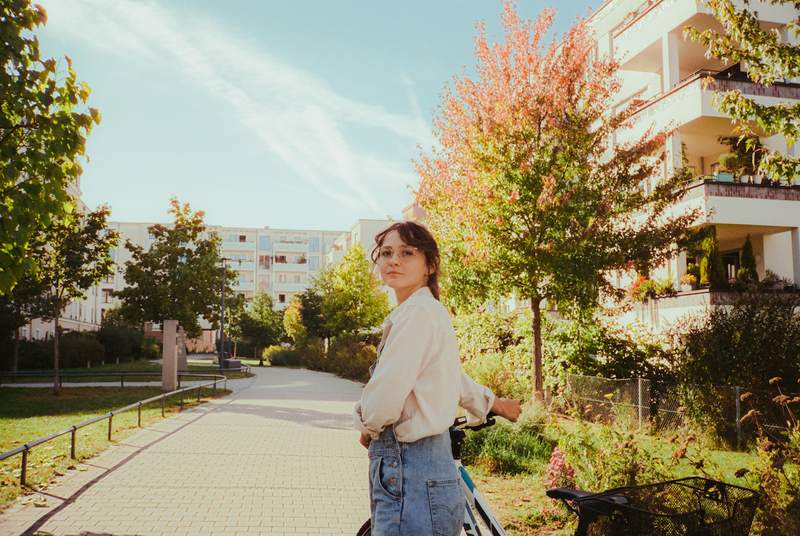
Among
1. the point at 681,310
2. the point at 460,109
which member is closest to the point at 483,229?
the point at 460,109

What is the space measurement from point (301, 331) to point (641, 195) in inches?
1625

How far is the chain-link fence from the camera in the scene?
10.4m

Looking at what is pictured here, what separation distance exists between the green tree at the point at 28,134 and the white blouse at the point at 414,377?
4925 mm

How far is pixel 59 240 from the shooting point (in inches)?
799

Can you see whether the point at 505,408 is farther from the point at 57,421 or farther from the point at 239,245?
the point at 239,245

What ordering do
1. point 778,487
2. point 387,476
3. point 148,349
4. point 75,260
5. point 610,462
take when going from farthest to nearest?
point 148,349 → point 75,260 → point 610,462 → point 778,487 → point 387,476

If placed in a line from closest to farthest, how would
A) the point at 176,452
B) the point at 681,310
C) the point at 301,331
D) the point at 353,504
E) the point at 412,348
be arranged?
1. the point at 412,348
2. the point at 353,504
3. the point at 176,452
4. the point at 681,310
5. the point at 301,331

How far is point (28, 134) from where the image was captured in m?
6.53

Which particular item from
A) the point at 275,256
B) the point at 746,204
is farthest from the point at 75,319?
the point at 746,204

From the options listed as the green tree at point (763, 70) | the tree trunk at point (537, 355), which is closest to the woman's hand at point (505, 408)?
the green tree at point (763, 70)

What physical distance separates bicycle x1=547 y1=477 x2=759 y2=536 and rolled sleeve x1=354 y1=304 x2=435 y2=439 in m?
0.80

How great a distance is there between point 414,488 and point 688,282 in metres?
17.2

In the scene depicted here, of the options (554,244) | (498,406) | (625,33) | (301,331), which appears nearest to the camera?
(498,406)

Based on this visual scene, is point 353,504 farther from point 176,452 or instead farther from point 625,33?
point 625,33
